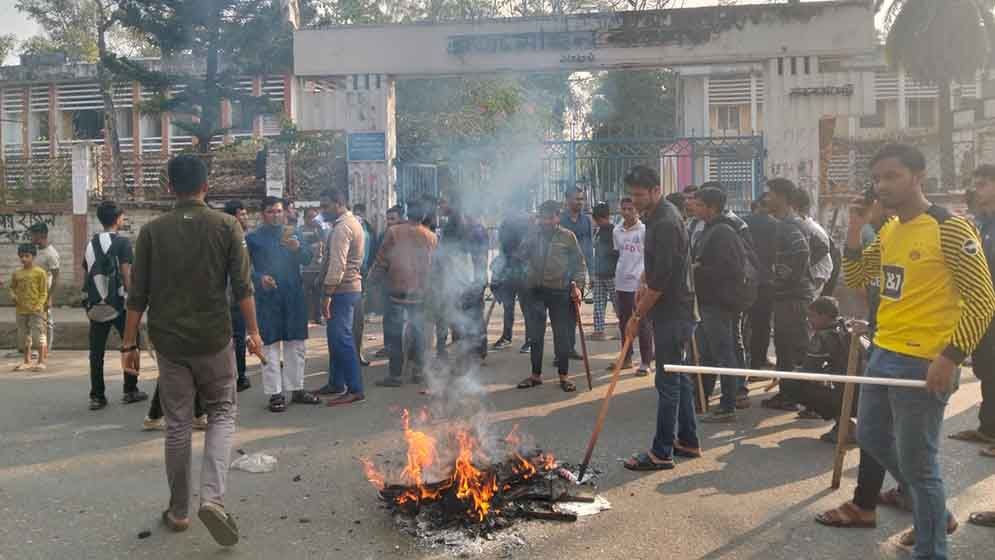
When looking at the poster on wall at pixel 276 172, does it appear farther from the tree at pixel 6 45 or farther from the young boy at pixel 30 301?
the tree at pixel 6 45

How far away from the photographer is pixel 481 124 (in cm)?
2111

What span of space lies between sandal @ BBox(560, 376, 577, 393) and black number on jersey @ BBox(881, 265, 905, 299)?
4.32 m

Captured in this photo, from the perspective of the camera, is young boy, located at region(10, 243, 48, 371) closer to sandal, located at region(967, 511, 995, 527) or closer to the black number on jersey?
the black number on jersey

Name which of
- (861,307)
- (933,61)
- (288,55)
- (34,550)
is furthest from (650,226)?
(933,61)

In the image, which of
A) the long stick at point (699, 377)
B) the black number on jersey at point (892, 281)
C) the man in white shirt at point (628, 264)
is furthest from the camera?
the man in white shirt at point (628, 264)

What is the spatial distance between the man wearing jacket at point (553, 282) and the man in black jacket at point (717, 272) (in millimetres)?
1701

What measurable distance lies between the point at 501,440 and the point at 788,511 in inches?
71.4

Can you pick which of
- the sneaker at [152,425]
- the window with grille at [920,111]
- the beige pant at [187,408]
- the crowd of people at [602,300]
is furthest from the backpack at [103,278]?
the window with grille at [920,111]

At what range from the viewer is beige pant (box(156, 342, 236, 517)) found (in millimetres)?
4516

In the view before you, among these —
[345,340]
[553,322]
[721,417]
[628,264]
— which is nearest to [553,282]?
[553,322]

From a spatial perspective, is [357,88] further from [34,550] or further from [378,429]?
[34,550]

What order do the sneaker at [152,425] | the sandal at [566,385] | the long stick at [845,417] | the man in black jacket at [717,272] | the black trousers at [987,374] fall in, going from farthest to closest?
the sandal at [566,385]
the sneaker at [152,425]
the man in black jacket at [717,272]
the black trousers at [987,374]
the long stick at [845,417]

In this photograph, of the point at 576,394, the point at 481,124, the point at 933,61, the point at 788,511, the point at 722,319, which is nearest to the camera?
the point at 788,511

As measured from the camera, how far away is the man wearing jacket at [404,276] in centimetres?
836
